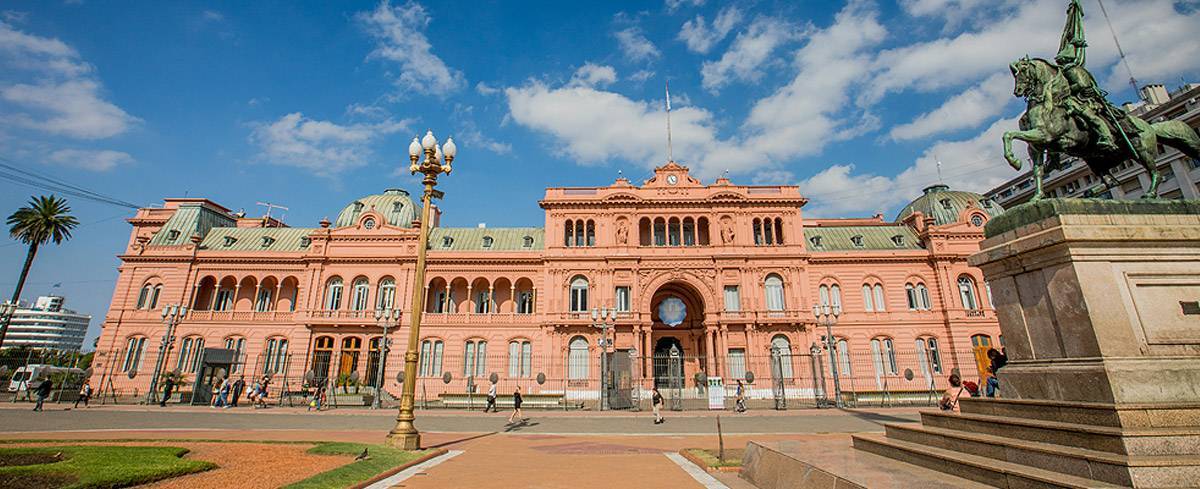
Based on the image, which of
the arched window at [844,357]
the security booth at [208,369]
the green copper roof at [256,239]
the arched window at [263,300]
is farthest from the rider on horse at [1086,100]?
the arched window at [263,300]

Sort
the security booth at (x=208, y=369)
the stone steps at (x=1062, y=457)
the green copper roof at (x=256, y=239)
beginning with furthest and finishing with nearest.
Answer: the green copper roof at (x=256, y=239), the security booth at (x=208, y=369), the stone steps at (x=1062, y=457)

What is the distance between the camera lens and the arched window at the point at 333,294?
34719 millimetres

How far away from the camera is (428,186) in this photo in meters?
12.6

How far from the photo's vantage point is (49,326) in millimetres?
158875

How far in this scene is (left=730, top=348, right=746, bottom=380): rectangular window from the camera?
31438 millimetres

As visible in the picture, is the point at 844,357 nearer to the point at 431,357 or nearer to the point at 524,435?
the point at 524,435

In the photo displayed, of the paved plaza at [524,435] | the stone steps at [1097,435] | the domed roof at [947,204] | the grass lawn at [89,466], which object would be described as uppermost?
the domed roof at [947,204]

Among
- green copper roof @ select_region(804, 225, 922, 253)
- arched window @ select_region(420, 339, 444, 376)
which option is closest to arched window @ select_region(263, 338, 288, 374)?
arched window @ select_region(420, 339, 444, 376)

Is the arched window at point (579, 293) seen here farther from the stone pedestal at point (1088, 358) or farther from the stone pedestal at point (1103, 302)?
the stone pedestal at point (1103, 302)

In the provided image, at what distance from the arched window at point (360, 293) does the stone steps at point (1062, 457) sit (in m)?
35.4

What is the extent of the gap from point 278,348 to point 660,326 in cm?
2676

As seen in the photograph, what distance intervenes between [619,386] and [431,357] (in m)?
13.8

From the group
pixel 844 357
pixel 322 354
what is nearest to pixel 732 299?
pixel 844 357

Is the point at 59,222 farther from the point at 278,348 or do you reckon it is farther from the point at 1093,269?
the point at 1093,269
